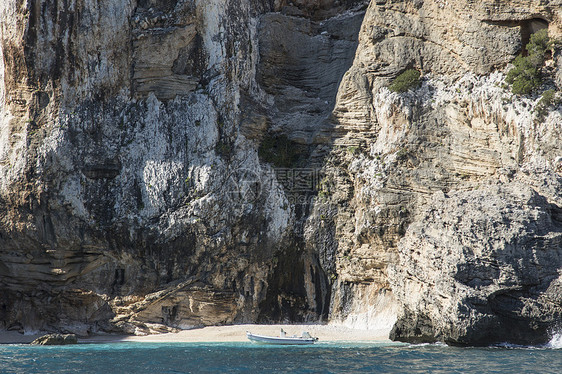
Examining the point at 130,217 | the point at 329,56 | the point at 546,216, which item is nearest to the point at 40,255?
the point at 130,217

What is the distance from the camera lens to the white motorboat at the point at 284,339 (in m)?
26.1

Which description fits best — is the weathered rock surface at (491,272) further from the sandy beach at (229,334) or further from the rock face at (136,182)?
the rock face at (136,182)

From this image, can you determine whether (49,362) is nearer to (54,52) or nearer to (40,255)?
(40,255)

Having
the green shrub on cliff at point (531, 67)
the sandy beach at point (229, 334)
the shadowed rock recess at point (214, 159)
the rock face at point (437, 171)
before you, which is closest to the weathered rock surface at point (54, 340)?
the sandy beach at point (229, 334)

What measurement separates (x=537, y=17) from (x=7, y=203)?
1033 inches

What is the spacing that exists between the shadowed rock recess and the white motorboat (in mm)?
3014

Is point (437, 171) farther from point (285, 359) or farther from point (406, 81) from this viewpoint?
→ point (285, 359)

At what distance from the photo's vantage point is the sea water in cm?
1958

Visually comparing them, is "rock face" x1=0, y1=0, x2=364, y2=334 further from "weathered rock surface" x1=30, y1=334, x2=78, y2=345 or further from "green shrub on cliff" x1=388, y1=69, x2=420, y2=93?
"green shrub on cliff" x1=388, y1=69, x2=420, y2=93

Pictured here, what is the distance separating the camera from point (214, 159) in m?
30.2

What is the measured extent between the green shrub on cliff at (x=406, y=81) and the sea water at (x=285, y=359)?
1216 centimetres

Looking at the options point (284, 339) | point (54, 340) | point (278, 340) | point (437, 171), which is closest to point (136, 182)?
point (54, 340)

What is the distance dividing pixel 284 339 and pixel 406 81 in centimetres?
1343

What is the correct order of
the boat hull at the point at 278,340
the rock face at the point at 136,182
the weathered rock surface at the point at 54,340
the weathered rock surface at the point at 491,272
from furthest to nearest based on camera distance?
the rock face at the point at 136,182
the weathered rock surface at the point at 54,340
the boat hull at the point at 278,340
the weathered rock surface at the point at 491,272
